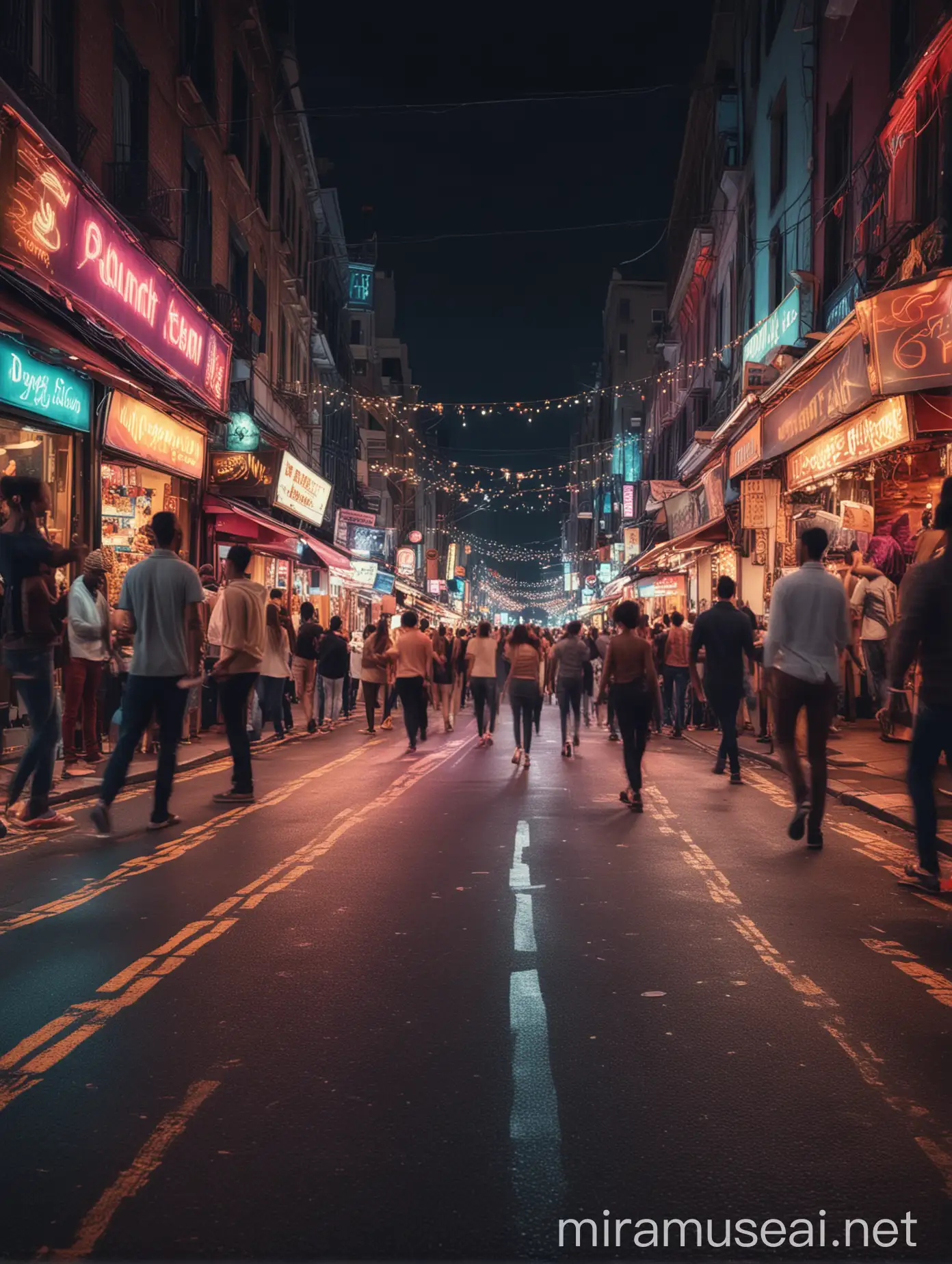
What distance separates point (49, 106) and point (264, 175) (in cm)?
1607

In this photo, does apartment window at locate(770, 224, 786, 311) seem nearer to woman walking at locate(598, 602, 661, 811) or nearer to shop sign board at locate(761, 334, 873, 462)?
shop sign board at locate(761, 334, 873, 462)

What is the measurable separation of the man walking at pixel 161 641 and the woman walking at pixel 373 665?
10905mm

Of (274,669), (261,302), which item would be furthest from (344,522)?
(274,669)

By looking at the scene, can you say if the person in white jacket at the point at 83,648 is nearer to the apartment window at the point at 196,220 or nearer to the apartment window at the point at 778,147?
the apartment window at the point at 196,220

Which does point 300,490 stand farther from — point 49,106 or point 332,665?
point 49,106

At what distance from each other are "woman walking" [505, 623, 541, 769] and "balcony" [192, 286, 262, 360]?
9020 millimetres

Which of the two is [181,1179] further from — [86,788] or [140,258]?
[140,258]

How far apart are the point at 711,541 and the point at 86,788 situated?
19391 millimetres

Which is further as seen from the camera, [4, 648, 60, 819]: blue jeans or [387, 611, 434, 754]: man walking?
[387, 611, 434, 754]: man walking

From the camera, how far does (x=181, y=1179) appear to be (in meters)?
3.07

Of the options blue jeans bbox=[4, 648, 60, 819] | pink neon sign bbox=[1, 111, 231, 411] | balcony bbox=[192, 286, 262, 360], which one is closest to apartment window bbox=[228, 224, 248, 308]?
balcony bbox=[192, 286, 262, 360]

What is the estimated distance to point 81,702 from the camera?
12102 mm

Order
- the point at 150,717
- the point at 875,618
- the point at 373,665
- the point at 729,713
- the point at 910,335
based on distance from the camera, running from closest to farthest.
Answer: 1. the point at 150,717
2. the point at 910,335
3. the point at 729,713
4. the point at 875,618
5. the point at 373,665

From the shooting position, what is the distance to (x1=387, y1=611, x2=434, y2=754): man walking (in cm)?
1672
